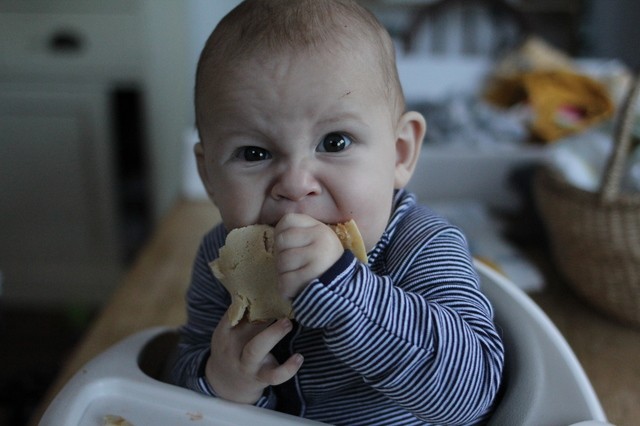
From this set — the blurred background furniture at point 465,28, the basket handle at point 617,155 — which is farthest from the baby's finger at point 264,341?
the blurred background furniture at point 465,28

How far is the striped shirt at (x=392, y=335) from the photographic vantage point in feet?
1.41

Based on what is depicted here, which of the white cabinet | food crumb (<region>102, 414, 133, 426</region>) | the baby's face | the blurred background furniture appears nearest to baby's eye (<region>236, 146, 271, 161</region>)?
the baby's face

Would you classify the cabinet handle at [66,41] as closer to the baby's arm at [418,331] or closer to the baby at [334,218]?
the baby at [334,218]

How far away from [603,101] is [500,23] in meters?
1.10

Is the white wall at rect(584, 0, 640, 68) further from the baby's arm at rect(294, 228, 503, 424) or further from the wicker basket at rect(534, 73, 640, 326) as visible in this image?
the baby's arm at rect(294, 228, 503, 424)

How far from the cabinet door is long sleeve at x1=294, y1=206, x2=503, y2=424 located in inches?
57.0

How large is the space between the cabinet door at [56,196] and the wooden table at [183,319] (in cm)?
87

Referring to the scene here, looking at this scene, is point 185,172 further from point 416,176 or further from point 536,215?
point 536,215

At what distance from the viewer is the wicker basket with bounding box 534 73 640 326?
0.74 m

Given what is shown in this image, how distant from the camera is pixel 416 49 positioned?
7.71ft

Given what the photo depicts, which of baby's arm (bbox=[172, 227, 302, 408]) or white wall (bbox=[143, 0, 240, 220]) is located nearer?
baby's arm (bbox=[172, 227, 302, 408])

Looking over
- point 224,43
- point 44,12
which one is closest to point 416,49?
point 44,12

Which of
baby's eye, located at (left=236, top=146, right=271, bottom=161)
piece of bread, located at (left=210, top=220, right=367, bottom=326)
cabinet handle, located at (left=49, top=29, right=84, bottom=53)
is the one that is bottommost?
cabinet handle, located at (left=49, top=29, right=84, bottom=53)

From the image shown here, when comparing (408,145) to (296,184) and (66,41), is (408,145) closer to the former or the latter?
(296,184)
